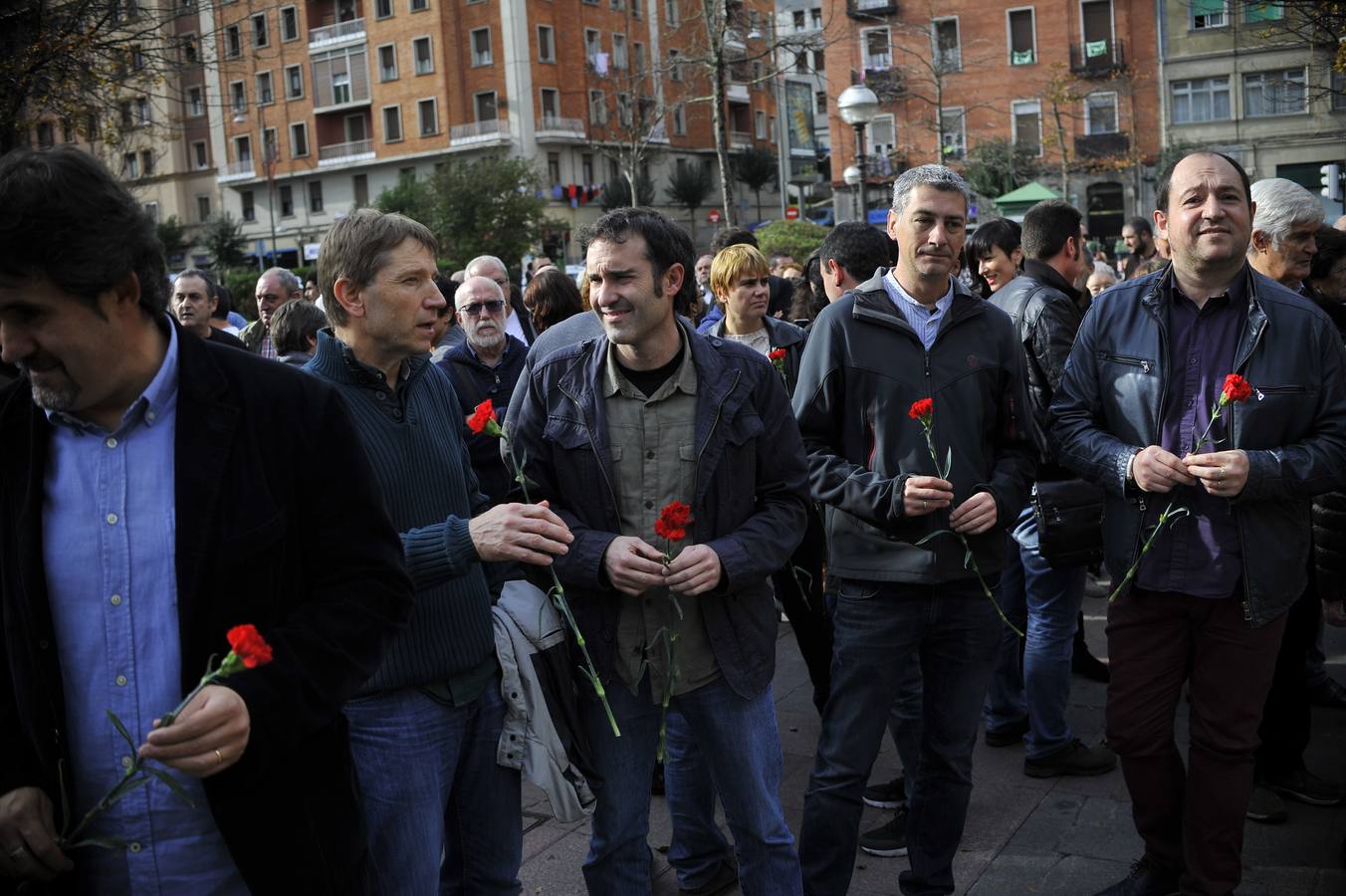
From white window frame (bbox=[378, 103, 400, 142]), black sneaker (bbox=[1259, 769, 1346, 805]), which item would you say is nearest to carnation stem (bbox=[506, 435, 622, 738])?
black sneaker (bbox=[1259, 769, 1346, 805])

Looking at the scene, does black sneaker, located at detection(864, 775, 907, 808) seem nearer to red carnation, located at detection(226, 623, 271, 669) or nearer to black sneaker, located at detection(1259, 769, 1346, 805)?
black sneaker, located at detection(1259, 769, 1346, 805)

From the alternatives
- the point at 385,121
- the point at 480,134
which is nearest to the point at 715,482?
the point at 480,134

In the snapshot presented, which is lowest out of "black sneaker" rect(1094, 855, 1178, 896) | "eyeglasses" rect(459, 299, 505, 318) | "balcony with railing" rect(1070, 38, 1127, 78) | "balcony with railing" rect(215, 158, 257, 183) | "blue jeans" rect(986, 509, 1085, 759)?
"black sneaker" rect(1094, 855, 1178, 896)

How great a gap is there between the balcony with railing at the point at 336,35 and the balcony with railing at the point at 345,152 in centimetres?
477

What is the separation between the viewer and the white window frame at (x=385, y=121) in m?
57.4

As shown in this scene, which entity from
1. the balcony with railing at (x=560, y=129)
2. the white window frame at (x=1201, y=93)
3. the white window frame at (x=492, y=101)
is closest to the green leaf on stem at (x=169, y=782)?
the white window frame at (x=1201, y=93)

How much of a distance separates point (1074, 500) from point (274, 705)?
3188 millimetres

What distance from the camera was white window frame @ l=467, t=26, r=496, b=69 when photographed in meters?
55.2

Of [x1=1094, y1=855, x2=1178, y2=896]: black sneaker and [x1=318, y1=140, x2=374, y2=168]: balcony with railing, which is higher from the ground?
[x1=318, y1=140, x2=374, y2=168]: balcony with railing

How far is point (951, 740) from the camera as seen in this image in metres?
3.87

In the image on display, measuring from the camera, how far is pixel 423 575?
9.74 ft

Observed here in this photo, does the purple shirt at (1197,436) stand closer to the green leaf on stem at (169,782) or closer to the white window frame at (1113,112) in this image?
the green leaf on stem at (169,782)

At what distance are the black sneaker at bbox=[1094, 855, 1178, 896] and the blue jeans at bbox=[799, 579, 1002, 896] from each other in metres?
0.60

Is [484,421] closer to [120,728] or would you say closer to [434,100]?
[120,728]
